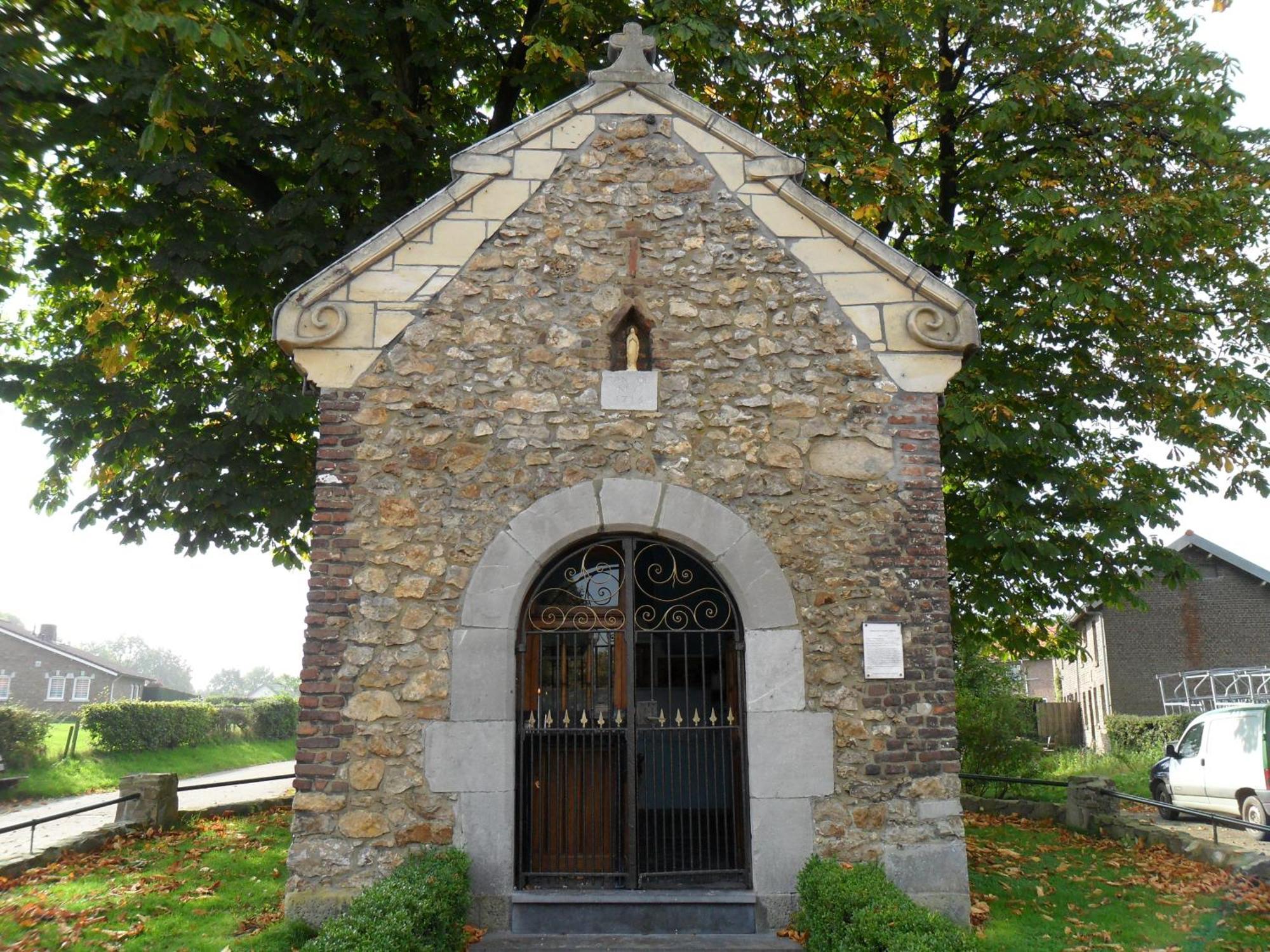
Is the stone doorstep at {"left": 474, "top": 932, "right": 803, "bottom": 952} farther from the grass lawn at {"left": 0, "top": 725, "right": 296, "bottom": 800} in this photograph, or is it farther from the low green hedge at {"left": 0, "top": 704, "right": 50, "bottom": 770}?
the low green hedge at {"left": 0, "top": 704, "right": 50, "bottom": 770}

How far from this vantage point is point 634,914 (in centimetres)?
635

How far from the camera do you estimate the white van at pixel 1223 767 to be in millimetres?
11531

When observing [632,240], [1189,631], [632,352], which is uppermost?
[632,240]

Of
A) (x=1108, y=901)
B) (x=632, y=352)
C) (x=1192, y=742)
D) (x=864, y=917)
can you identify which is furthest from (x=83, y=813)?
(x=1192, y=742)

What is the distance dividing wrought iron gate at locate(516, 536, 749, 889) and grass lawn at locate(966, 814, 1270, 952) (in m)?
2.07

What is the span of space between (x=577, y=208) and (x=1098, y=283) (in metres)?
5.55

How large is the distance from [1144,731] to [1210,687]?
267 inches

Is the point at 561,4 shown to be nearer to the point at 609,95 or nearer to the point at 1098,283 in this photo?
the point at 609,95

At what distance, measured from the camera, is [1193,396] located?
33.0ft

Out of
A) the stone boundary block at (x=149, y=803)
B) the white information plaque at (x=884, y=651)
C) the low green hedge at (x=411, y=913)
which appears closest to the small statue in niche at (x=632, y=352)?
the white information plaque at (x=884, y=651)

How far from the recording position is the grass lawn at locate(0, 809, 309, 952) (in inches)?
249

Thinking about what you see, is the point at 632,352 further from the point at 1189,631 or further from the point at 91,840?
the point at 1189,631

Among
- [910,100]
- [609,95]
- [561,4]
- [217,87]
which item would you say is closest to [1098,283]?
[910,100]

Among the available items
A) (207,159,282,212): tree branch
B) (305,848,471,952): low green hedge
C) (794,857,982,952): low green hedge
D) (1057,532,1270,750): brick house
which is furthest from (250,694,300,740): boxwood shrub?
(794,857,982,952): low green hedge
